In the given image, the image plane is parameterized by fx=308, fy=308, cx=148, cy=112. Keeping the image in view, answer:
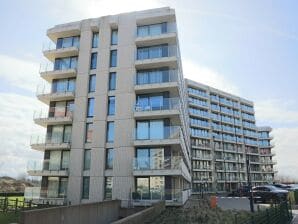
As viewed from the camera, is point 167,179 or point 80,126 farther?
point 80,126

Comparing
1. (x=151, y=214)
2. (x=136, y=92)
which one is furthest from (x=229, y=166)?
(x=151, y=214)

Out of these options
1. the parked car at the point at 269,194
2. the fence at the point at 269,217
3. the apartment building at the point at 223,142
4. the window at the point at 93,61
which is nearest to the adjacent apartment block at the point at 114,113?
the window at the point at 93,61

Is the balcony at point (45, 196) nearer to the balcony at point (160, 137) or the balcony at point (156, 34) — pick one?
the balcony at point (160, 137)

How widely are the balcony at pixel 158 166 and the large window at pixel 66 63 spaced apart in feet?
43.9

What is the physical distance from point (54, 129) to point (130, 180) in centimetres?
1047

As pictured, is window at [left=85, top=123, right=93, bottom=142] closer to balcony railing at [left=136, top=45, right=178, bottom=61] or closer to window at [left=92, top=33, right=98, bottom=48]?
balcony railing at [left=136, top=45, right=178, bottom=61]

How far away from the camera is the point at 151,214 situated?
18.1 metres

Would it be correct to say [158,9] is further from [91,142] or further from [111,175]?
[111,175]

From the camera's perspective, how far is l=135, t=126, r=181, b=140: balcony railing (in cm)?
2688

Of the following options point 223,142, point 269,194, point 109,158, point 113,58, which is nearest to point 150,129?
point 109,158

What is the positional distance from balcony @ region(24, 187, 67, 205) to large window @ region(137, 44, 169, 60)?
1528 cm

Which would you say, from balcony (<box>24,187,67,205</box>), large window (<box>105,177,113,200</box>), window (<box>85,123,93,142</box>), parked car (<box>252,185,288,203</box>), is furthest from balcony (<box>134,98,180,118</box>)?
parked car (<box>252,185,288,203</box>)

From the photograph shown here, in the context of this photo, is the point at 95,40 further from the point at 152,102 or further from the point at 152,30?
the point at 152,102

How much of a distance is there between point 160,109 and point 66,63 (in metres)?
12.8
